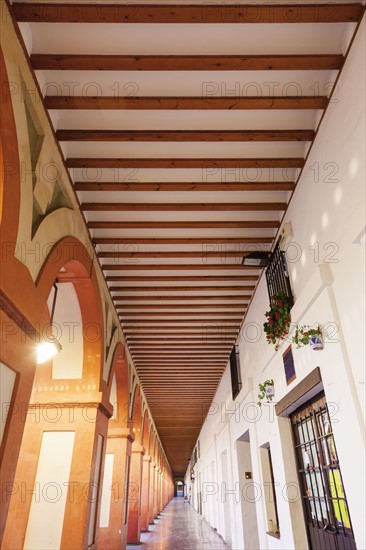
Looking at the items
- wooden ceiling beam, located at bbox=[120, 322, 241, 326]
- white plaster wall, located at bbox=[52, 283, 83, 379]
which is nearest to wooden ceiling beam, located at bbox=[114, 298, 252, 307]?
wooden ceiling beam, located at bbox=[120, 322, 241, 326]

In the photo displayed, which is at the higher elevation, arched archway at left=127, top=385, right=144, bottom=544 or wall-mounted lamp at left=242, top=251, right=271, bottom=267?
wall-mounted lamp at left=242, top=251, right=271, bottom=267

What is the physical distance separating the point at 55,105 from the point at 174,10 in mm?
1216

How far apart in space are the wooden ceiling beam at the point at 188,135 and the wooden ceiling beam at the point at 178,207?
0.95 meters

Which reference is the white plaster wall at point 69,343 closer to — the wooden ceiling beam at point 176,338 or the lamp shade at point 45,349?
the lamp shade at point 45,349

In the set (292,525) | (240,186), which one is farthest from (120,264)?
(292,525)

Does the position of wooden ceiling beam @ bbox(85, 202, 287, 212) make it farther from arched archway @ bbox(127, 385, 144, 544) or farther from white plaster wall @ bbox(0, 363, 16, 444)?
arched archway @ bbox(127, 385, 144, 544)

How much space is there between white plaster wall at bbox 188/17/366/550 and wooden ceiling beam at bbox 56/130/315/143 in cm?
28

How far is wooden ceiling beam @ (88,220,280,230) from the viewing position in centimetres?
467

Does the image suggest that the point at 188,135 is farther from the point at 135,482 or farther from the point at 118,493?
the point at 135,482

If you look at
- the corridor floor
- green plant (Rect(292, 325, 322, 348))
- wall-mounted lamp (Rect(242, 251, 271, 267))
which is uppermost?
wall-mounted lamp (Rect(242, 251, 271, 267))

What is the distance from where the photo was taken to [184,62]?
295 cm

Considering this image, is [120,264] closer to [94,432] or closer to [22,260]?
[94,432]

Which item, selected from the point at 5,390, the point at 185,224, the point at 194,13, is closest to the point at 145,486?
the point at 185,224

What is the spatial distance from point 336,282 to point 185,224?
215cm
